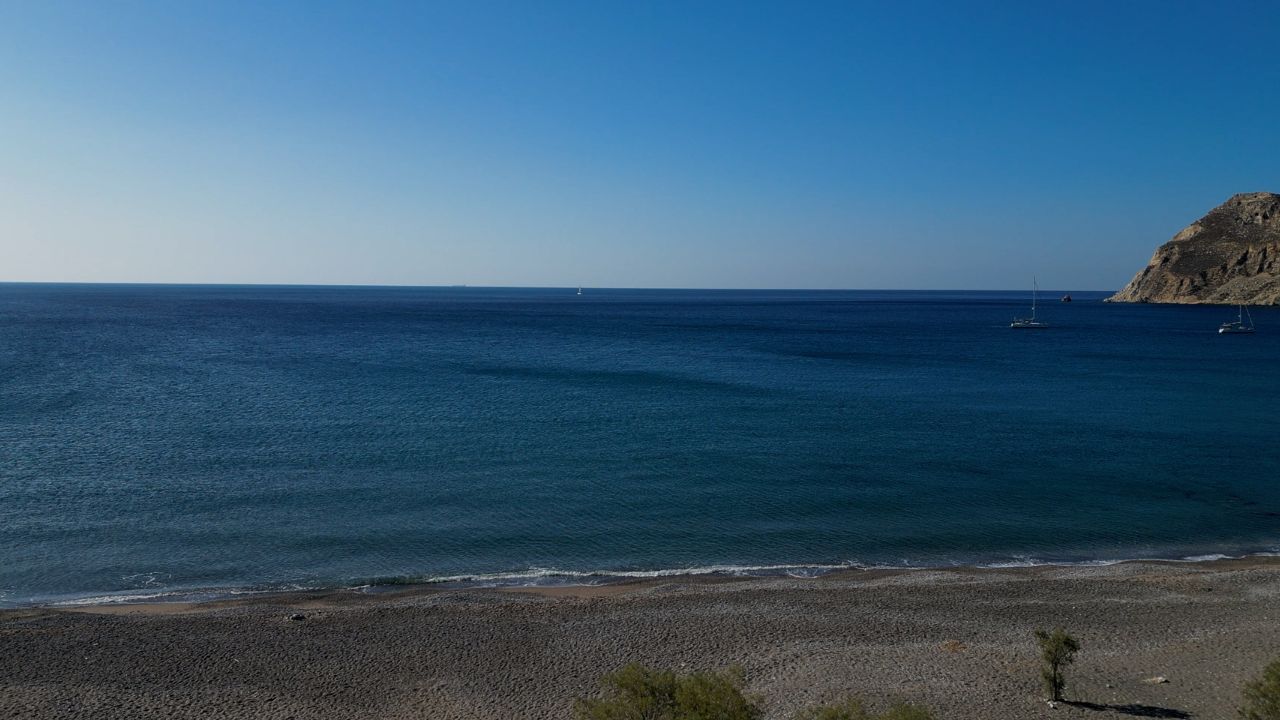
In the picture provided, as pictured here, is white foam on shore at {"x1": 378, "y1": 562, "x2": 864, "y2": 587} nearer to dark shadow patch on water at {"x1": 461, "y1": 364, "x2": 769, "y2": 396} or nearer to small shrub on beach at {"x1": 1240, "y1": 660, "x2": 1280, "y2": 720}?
small shrub on beach at {"x1": 1240, "y1": 660, "x2": 1280, "y2": 720}

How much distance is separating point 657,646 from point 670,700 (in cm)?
656

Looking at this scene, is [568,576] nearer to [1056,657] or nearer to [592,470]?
[592,470]

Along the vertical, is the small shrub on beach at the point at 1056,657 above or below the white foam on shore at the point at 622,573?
above

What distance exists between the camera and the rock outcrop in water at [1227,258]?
159000 mm

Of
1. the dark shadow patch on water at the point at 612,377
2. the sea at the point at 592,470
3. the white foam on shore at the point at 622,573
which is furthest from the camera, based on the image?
the dark shadow patch on water at the point at 612,377

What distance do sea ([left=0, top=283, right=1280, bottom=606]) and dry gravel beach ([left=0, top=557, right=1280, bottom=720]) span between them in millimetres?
2691

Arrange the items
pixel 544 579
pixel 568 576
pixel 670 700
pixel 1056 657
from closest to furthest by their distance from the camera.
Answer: pixel 670 700
pixel 1056 657
pixel 544 579
pixel 568 576

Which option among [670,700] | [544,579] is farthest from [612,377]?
[670,700]

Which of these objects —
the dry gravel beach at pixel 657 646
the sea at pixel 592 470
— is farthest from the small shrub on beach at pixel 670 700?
the sea at pixel 592 470

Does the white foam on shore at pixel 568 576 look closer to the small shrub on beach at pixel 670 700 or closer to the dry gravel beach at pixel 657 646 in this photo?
the dry gravel beach at pixel 657 646

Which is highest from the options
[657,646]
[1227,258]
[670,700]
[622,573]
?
[1227,258]

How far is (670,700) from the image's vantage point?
1134 centimetres

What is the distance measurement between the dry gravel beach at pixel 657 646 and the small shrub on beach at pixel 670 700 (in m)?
3.85

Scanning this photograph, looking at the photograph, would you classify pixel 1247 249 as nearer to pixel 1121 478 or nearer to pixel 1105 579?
pixel 1121 478
